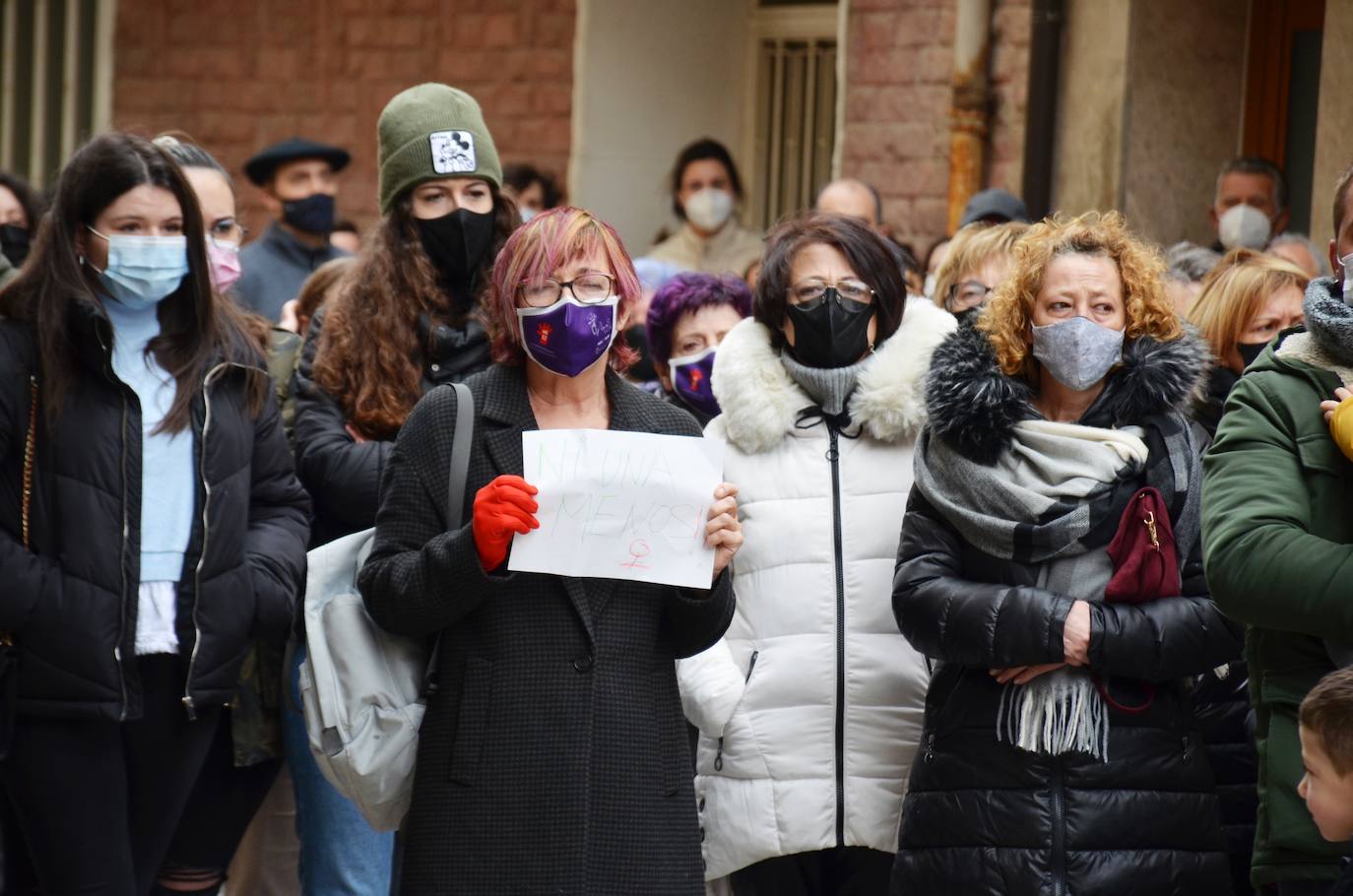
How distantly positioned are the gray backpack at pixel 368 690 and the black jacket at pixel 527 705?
0.11 ft

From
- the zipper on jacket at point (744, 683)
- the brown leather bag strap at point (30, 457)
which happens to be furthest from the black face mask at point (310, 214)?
the zipper on jacket at point (744, 683)

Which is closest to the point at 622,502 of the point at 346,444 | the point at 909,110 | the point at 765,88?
the point at 346,444

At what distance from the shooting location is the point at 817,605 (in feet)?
14.2

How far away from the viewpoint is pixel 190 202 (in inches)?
169

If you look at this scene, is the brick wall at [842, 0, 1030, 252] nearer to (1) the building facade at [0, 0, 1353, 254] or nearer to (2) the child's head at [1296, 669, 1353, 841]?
(1) the building facade at [0, 0, 1353, 254]

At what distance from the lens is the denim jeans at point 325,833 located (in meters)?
4.62

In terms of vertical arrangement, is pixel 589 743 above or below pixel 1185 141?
below

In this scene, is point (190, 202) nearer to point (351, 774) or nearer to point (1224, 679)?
point (351, 774)

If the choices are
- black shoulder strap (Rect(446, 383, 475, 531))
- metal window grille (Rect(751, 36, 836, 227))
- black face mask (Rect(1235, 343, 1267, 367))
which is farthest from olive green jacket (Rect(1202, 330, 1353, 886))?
metal window grille (Rect(751, 36, 836, 227))

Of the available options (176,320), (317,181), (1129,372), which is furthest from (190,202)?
(317,181)

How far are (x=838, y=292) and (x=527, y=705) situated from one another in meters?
1.34

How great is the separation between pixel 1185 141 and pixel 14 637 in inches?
240

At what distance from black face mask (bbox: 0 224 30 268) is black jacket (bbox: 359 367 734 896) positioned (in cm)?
347

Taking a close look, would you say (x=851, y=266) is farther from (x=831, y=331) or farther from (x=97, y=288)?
(x=97, y=288)
